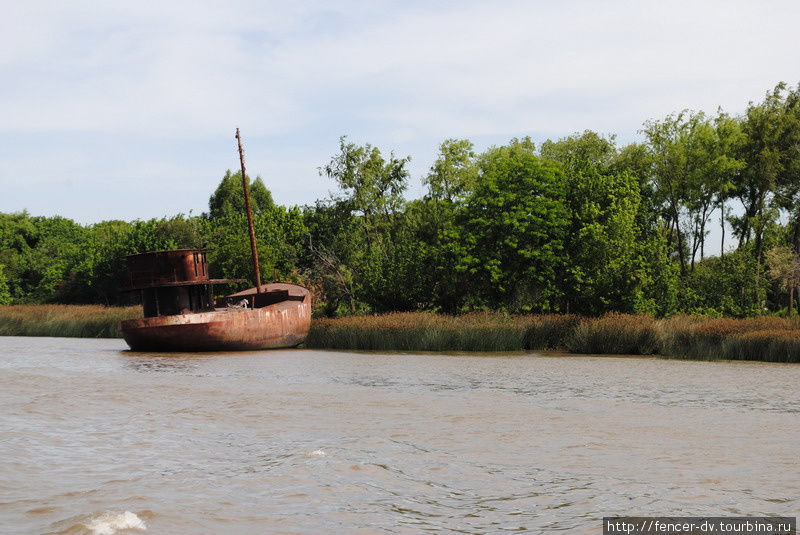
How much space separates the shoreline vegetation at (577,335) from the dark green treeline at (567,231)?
8.83 metres

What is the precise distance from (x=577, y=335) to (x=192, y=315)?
1492 centimetres

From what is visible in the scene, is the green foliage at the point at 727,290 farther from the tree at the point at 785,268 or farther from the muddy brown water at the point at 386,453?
the muddy brown water at the point at 386,453

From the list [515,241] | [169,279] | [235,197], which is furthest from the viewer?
[235,197]

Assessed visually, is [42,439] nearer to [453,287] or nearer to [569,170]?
[453,287]

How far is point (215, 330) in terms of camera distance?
32688 millimetres

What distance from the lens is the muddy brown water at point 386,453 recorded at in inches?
266

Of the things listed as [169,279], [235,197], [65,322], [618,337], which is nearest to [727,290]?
[618,337]

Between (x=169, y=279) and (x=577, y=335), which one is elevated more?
(x=169, y=279)

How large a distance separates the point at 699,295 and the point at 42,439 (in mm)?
42028

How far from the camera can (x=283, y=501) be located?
7.16m

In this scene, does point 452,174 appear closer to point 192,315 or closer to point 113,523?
point 192,315

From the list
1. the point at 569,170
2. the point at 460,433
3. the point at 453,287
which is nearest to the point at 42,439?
the point at 460,433

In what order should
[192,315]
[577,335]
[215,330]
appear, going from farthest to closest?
[215,330] < [192,315] < [577,335]

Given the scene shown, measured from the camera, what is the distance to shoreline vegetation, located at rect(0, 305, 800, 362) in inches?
1028
